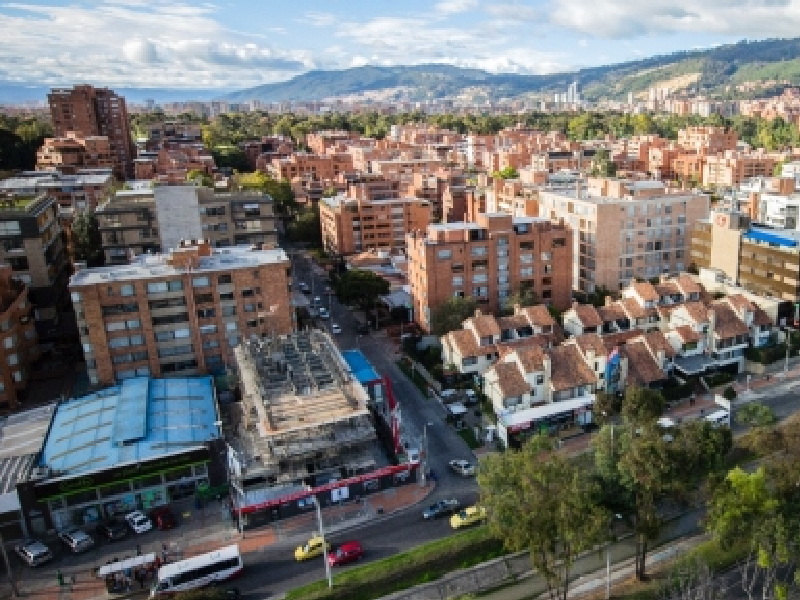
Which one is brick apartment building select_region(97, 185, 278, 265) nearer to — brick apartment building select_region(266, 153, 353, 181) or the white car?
the white car

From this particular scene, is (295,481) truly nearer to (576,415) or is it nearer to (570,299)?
(576,415)

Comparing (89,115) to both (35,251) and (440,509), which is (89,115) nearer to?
(35,251)

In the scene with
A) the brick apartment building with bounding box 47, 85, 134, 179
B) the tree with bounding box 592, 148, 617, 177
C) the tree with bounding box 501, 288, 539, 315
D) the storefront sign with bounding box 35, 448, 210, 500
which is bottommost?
the storefront sign with bounding box 35, 448, 210, 500

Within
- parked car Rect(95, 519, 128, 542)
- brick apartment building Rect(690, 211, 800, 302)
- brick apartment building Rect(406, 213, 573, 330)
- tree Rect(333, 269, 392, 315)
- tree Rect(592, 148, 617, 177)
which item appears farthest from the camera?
tree Rect(592, 148, 617, 177)

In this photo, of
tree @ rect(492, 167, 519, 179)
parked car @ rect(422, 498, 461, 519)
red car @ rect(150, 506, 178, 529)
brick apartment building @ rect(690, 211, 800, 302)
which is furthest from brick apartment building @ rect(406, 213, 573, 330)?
tree @ rect(492, 167, 519, 179)

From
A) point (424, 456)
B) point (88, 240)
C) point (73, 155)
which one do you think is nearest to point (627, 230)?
point (424, 456)

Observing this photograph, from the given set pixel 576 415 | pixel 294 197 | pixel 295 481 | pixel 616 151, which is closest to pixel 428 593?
pixel 295 481

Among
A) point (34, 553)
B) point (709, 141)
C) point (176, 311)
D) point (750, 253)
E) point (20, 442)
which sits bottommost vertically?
point (34, 553)
